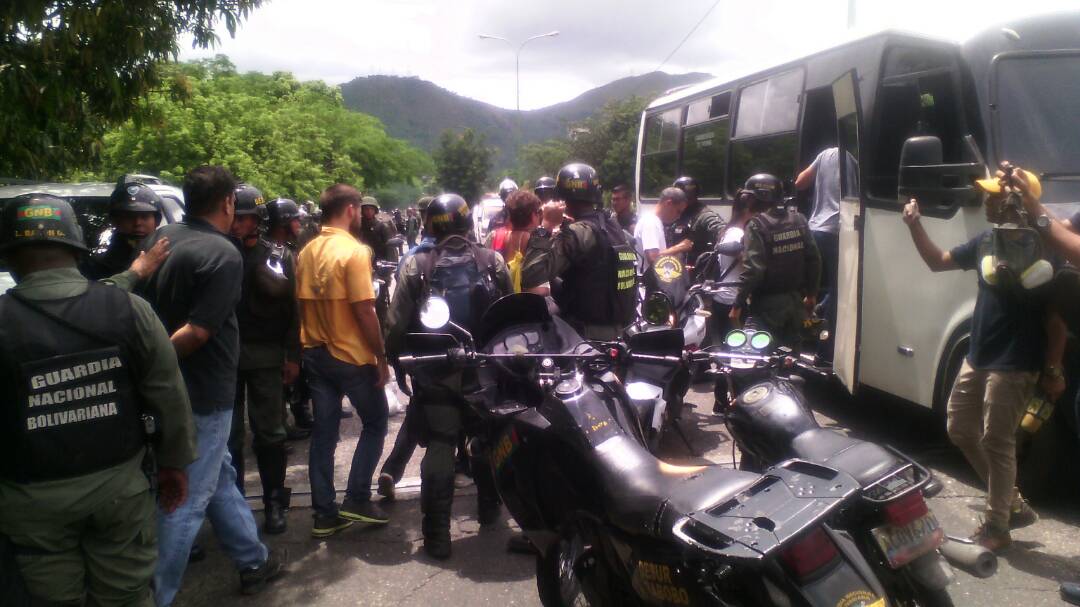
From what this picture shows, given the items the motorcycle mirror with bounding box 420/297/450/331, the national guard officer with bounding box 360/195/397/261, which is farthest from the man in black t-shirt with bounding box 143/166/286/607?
the national guard officer with bounding box 360/195/397/261

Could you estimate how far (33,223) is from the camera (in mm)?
2430

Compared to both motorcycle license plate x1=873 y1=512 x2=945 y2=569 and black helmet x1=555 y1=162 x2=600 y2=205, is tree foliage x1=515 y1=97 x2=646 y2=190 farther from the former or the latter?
motorcycle license plate x1=873 y1=512 x2=945 y2=569

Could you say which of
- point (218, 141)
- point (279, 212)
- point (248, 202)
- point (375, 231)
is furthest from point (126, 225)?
point (218, 141)

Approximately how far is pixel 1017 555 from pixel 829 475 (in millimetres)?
2604

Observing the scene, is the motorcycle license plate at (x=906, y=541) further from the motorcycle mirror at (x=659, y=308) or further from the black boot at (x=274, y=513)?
the black boot at (x=274, y=513)

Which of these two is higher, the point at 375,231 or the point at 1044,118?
the point at 1044,118

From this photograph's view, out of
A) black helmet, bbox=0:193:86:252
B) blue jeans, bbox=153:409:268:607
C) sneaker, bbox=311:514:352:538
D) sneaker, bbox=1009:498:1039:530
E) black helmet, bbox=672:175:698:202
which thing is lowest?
sneaker, bbox=311:514:352:538

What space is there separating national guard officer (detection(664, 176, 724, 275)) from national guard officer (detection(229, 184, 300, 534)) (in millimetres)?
4016

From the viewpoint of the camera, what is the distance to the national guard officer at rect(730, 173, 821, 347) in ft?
18.0

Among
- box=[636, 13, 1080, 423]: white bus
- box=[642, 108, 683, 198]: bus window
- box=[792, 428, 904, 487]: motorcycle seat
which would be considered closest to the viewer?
box=[792, 428, 904, 487]: motorcycle seat

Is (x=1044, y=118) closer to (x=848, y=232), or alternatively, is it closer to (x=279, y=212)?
(x=848, y=232)

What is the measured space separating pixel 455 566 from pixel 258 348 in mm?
1564

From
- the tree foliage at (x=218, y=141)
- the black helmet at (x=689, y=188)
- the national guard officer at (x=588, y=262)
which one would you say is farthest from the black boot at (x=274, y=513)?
the black helmet at (x=689, y=188)

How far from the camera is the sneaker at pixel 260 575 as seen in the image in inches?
152
